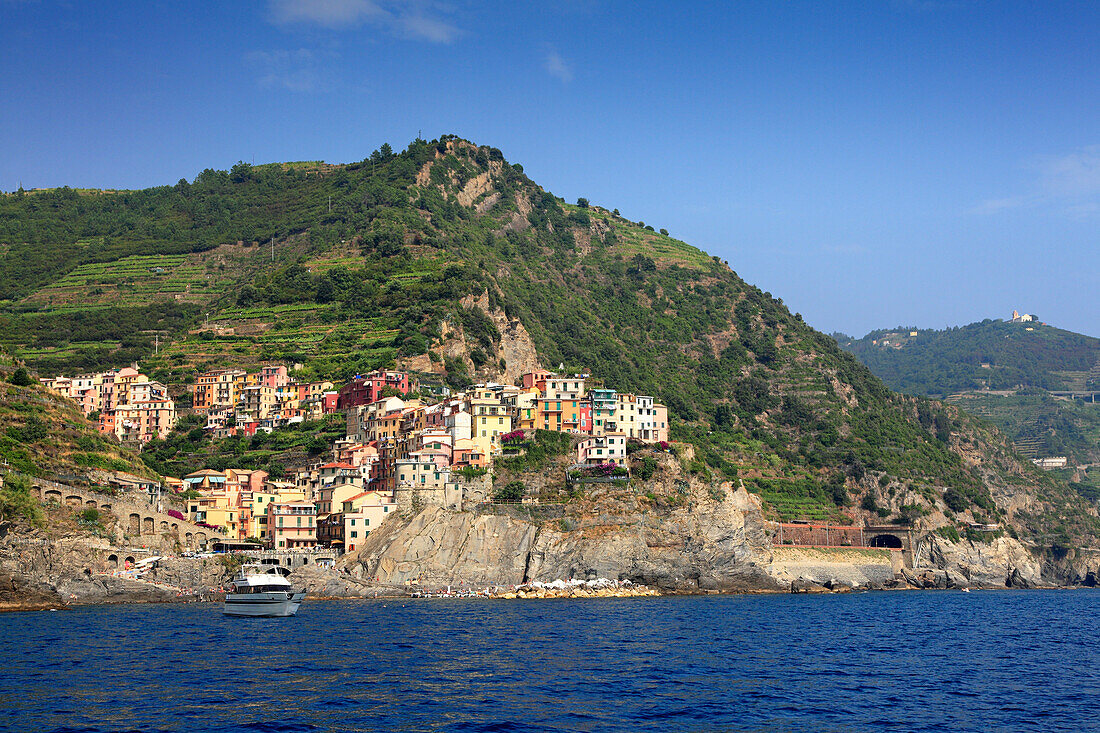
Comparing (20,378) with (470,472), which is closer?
(470,472)

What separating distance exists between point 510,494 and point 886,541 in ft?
197

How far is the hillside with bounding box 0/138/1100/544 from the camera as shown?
139875mm

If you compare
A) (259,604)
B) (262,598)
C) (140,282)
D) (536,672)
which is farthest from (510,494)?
(140,282)

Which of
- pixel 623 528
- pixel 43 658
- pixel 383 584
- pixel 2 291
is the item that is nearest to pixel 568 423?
pixel 623 528

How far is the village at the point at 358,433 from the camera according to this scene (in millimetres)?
102750

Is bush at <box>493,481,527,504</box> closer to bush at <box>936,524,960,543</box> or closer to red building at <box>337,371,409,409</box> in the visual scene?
red building at <box>337,371,409,409</box>

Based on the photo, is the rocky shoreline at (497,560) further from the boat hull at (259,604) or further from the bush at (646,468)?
the boat hull at (259,604)

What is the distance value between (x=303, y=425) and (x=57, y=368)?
133 ft

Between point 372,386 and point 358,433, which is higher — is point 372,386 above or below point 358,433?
above

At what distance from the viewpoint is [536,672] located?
156 ft

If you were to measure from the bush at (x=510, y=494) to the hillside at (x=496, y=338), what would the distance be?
21.1 m

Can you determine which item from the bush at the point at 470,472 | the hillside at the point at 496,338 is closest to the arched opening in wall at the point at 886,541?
the hillside at the point at 496,338

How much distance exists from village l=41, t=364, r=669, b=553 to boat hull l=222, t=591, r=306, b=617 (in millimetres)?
24133

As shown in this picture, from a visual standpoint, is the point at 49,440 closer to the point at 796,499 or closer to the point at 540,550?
the point at 540,550
